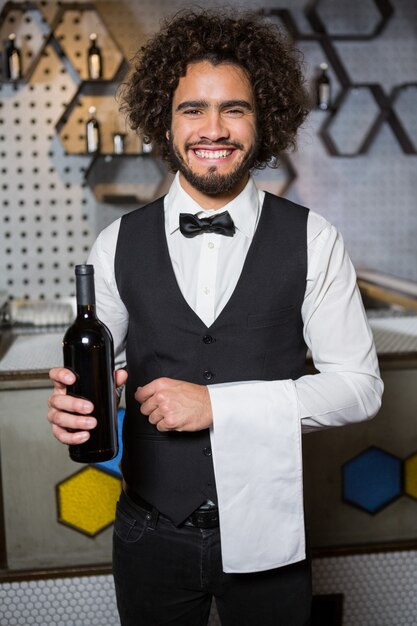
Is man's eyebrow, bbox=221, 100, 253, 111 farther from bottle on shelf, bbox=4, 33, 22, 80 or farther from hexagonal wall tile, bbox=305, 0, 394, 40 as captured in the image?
hexagonal wall tile, bbox=305, 0, 394, 40

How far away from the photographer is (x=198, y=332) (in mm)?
1622

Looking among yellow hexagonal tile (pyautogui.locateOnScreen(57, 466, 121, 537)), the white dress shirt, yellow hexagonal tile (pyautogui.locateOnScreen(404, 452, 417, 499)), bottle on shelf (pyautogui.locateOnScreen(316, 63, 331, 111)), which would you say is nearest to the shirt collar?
the white dress shirt

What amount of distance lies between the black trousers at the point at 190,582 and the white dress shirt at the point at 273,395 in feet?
0.31

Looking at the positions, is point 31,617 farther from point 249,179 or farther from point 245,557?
point 249,179

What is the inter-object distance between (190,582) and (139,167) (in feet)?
9.53

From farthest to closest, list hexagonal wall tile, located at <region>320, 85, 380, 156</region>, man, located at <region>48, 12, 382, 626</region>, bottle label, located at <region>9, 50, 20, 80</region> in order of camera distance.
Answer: hexagonal wall tile, located at <region>320, 85, 380, 156</region> < bottle label, located at <region>9, 50, 20, 80</region> < man, located at <region>48, 12, 382, 626</region>

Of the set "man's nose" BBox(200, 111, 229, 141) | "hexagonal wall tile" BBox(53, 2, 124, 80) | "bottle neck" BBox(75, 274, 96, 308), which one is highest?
"hexagonal wall tile" BBox(53, 2, 124, 80)

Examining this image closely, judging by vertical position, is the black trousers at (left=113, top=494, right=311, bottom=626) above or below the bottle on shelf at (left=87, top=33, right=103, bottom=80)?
below

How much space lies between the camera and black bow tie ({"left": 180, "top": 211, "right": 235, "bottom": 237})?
1696mm

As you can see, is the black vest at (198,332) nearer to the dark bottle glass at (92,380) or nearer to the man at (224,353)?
the man at (224,353)

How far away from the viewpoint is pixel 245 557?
5.19ft

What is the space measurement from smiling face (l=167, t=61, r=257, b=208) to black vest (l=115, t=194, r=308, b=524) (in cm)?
14

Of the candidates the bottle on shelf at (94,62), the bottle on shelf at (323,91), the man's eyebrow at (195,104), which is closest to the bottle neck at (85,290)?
the man's eyebrow at (195,104)

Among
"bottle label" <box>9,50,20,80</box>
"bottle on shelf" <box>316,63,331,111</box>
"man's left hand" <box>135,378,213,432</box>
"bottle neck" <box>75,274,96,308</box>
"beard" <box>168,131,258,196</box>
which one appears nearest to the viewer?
"bottle neck" <box>75,274,96,308</box>
